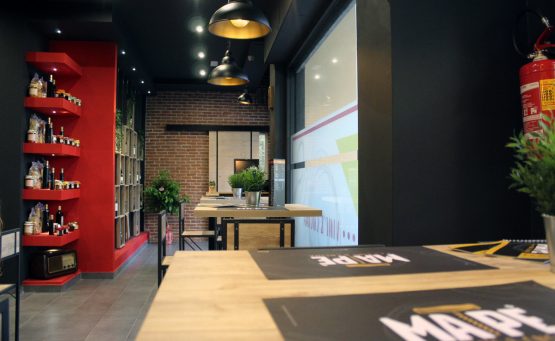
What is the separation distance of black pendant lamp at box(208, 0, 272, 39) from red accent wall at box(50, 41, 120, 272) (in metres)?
2.55

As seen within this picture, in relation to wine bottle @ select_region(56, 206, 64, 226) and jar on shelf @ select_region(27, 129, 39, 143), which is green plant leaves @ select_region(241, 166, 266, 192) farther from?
wine bottle @ select_region(56, 206, 64, 226)

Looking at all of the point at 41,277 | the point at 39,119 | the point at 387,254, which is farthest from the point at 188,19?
the point at 387,254

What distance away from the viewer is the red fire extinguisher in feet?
6.12

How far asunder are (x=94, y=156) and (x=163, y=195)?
3.05 meters

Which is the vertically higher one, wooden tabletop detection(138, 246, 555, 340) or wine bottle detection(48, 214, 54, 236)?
wooden tabletop detection(138, 246, 555, 340)

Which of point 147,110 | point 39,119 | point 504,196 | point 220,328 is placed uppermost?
point 147,110

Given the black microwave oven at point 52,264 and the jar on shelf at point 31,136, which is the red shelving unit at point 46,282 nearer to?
the black microwave oven at point 52,264

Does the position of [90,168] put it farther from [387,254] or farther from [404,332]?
[404,332]

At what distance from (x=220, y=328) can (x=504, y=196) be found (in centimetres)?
200

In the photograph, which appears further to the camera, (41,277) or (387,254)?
(41,277)

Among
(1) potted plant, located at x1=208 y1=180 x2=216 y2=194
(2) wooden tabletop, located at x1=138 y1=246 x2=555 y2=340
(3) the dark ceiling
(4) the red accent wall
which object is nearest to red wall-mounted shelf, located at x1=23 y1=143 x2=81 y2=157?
(4) the red accent wall

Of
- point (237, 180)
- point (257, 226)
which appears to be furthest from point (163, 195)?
point (257, 226)

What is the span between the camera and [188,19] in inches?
213

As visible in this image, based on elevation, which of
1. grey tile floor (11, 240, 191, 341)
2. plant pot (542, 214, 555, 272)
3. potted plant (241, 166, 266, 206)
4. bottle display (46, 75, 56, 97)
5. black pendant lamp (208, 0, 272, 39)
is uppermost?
black pendant lamp (208, 0, 272, 39)
